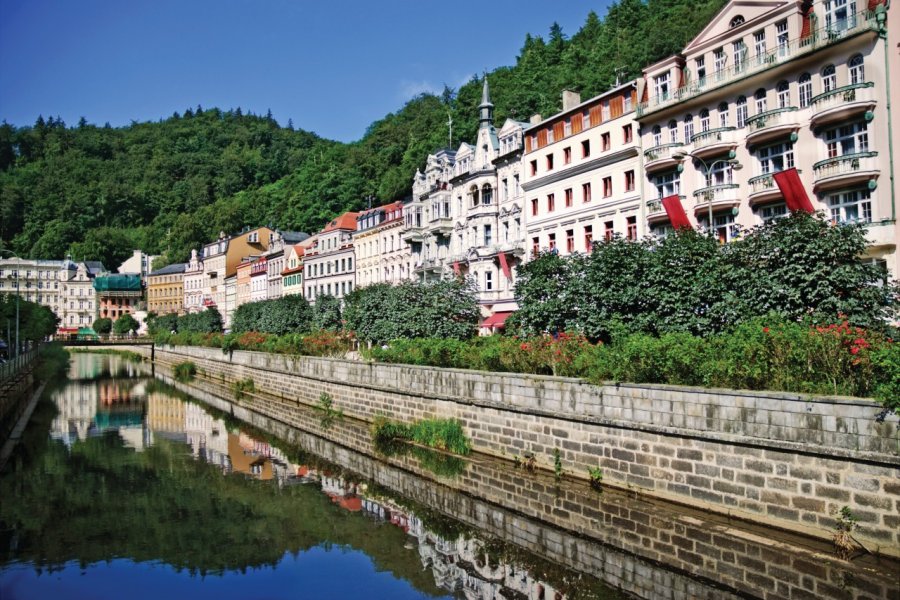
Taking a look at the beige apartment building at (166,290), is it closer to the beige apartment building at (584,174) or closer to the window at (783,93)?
the beige apartment building at (584,174)

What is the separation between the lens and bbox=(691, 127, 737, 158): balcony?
110 ft

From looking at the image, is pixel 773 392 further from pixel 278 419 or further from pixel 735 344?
pixel 278 419

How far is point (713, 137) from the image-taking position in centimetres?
3406

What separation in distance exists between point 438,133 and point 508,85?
36.2 feet

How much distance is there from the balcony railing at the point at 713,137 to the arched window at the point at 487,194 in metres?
19.2

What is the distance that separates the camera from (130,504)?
20.7 metres

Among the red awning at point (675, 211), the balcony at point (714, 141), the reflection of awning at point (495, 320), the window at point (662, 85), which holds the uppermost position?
the window at point (662, 85)

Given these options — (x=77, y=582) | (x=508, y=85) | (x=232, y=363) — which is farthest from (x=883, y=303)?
(x=508, y=85)

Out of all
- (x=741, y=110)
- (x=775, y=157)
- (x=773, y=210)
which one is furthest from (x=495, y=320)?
(x=775, y=157)

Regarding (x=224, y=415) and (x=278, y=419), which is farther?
(x=224, y=415)

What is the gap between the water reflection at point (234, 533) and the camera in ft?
47.4

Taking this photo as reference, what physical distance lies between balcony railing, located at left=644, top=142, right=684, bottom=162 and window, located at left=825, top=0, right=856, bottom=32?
8731 millimetres

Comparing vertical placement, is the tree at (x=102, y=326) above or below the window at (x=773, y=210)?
below

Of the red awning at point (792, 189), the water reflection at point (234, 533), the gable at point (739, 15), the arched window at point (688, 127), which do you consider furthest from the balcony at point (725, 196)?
the water reflection at point (234, 533)
